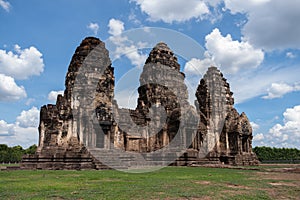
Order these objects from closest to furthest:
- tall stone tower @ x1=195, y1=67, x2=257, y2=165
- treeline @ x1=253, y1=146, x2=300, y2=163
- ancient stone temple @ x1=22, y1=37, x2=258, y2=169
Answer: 1. ancient stone temple @ x1=22, y1=37, x2=258, y2=169
2. tall stone tower @ x1=195, y1=67, x2=257, y2=165
3. treeline @ x1=253, y1=146, x2=300, y2=163

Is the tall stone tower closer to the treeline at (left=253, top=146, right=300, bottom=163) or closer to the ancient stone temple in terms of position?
the ancient stone temple

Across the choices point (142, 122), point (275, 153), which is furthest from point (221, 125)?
point (275, 153)

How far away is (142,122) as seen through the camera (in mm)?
33750

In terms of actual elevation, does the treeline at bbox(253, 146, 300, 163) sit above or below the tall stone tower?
below

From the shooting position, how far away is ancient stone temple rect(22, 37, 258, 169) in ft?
83.3

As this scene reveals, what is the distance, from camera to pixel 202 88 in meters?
41.1

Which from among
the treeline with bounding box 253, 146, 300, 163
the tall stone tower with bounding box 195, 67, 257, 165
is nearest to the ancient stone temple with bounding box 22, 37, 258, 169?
the tall stone tower with bounding box 195, 67, 257, 165

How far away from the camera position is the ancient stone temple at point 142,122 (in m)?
25.4

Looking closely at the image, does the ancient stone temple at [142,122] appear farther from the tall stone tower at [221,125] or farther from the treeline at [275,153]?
the treeline at [275,153]

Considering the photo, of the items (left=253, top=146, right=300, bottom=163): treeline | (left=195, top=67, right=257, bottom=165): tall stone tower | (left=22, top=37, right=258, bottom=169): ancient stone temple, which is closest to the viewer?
(left=22, top=37, right=258, bottom=169): ancient stone temple

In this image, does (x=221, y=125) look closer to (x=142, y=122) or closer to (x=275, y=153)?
(x=142, y=122)

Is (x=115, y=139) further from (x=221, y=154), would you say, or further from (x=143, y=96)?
(x=221, y=154)

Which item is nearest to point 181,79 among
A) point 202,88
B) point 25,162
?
point 202,88

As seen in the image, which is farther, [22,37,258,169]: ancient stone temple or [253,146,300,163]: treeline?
[253,146,300,163]: treeline
